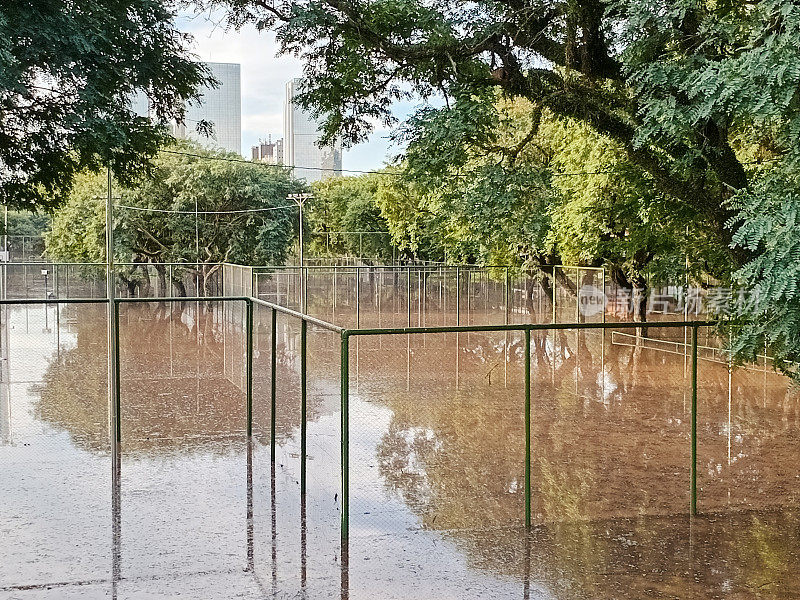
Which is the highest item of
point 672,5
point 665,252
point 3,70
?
point 672,5

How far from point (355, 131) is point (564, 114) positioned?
3290mm

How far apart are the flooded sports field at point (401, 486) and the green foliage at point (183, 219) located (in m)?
25.9

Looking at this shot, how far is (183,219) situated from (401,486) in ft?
124

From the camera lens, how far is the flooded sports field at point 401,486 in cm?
710

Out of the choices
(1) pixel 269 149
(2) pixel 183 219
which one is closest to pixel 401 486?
(2) pixel 183 219

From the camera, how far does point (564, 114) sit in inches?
515

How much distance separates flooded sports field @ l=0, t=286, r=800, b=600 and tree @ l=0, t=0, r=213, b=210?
3.91 meters

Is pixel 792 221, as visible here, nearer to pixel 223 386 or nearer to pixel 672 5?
pixel 672 5

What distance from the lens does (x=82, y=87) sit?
11.1m

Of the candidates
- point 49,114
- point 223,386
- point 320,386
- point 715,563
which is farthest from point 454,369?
point 715,563
